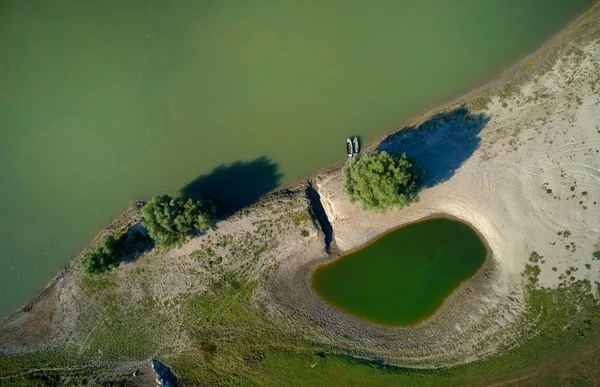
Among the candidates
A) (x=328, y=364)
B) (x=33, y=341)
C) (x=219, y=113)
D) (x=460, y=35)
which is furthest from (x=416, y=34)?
(x=33, y=341)

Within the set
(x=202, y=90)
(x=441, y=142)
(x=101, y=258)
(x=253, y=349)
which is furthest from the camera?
(x=202, y=90)

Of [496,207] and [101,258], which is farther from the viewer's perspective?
[496,207]

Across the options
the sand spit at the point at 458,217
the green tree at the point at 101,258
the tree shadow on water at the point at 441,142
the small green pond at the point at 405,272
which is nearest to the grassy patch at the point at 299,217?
the sand spit at the point at 458,217

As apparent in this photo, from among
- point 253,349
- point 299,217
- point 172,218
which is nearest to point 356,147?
point 299,217

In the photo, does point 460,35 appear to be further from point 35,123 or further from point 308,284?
point 35,123

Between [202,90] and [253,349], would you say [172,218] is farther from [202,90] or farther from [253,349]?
[253,349]

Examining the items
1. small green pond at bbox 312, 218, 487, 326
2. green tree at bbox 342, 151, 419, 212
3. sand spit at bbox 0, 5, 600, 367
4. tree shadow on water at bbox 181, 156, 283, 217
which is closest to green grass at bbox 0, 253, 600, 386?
sand spit at bbox 0, 5, 600, 367

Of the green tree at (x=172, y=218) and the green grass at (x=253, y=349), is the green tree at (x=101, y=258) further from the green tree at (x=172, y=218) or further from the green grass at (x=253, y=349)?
the green grass at (x=253, y=349)
